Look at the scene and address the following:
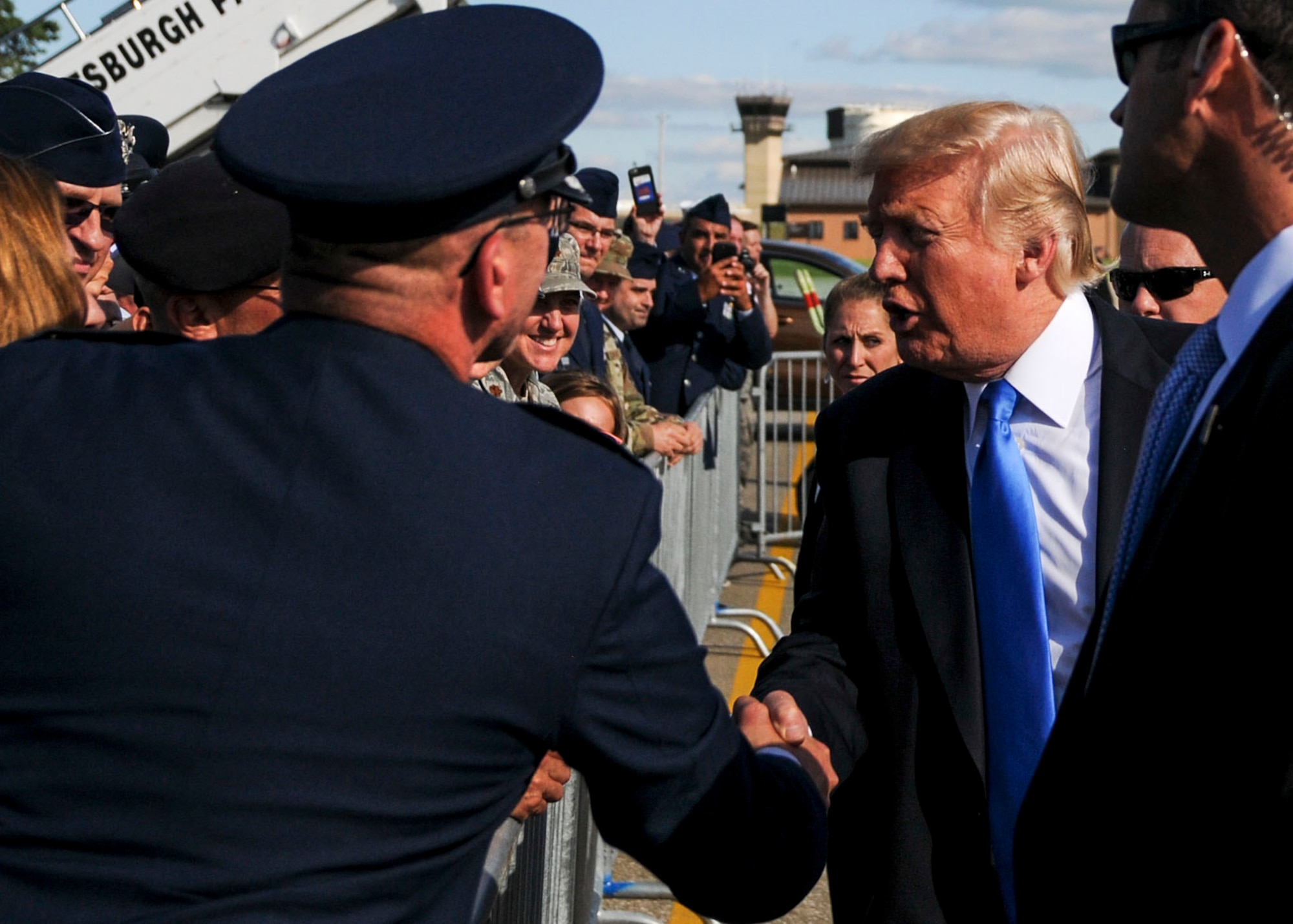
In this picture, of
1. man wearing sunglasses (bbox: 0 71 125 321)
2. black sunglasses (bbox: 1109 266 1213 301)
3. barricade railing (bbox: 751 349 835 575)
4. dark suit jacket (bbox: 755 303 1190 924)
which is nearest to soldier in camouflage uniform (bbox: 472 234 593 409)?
man wearing sunglasses (bbox: 0 71 125 321)

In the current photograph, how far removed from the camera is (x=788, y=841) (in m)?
1.95

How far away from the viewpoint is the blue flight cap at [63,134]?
4.32 meters

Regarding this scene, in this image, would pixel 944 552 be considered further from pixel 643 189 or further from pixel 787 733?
pixel 643 189

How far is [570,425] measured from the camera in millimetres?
1658

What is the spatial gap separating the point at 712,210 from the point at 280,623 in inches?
323

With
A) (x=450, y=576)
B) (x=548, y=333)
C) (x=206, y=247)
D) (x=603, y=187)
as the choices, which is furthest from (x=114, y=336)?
(x=603, y=187)

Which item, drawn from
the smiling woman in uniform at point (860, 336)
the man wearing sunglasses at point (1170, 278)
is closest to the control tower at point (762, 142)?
the smiling woman in uniform at point (860, 336)

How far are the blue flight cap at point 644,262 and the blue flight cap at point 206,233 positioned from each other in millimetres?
→ 5659

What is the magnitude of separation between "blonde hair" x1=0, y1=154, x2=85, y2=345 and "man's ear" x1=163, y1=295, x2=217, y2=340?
325mm

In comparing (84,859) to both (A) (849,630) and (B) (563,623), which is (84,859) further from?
(A) (849,630)

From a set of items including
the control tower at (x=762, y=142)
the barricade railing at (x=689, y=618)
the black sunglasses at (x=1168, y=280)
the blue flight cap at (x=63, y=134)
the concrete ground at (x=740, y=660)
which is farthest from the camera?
the control tower at (x=762, y=142)

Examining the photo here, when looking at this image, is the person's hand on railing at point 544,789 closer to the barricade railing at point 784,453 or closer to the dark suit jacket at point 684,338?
the barricade railing at point 784,453

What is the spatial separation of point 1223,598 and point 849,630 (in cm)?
143

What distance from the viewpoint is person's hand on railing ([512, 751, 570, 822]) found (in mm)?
2350
